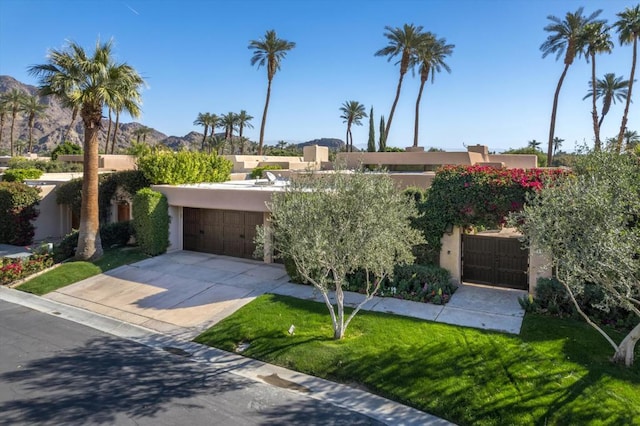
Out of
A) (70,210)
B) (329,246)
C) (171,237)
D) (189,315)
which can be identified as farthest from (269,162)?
(329,246)

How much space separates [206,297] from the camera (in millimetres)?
13977

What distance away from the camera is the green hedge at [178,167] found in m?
20.6

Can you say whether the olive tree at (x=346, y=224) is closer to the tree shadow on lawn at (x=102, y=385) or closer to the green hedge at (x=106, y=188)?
the tree shadow on lawn at (x=102, y=385)

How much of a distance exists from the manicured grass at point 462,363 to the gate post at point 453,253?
3237mm

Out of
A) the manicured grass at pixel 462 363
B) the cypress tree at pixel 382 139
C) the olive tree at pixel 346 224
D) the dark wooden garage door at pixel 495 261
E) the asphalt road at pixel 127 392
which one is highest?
the cypress tree at pixel 382 139

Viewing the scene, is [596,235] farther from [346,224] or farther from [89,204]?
[89,204]

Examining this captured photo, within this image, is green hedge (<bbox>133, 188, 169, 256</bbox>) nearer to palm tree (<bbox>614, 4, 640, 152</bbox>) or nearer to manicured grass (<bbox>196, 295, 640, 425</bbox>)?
manicured grass (<bbox>196, 295, 640, 425</bbox>)

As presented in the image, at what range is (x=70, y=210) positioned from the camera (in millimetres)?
24922

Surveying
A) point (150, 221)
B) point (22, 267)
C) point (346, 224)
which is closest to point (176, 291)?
point (150, 221)

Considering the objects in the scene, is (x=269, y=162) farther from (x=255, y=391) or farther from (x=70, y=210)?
(x=255, y=391)

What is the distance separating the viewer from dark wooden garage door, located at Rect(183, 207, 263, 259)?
18719 mm

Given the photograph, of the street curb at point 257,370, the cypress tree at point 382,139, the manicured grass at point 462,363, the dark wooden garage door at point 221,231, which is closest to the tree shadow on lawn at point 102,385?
the street curb at point 257,370

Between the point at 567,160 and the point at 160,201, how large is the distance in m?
16.3

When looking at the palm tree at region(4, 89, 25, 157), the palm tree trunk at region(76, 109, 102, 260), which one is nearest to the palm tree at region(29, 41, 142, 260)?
the palm tree trunk at region(76, 109, 102, 260)
